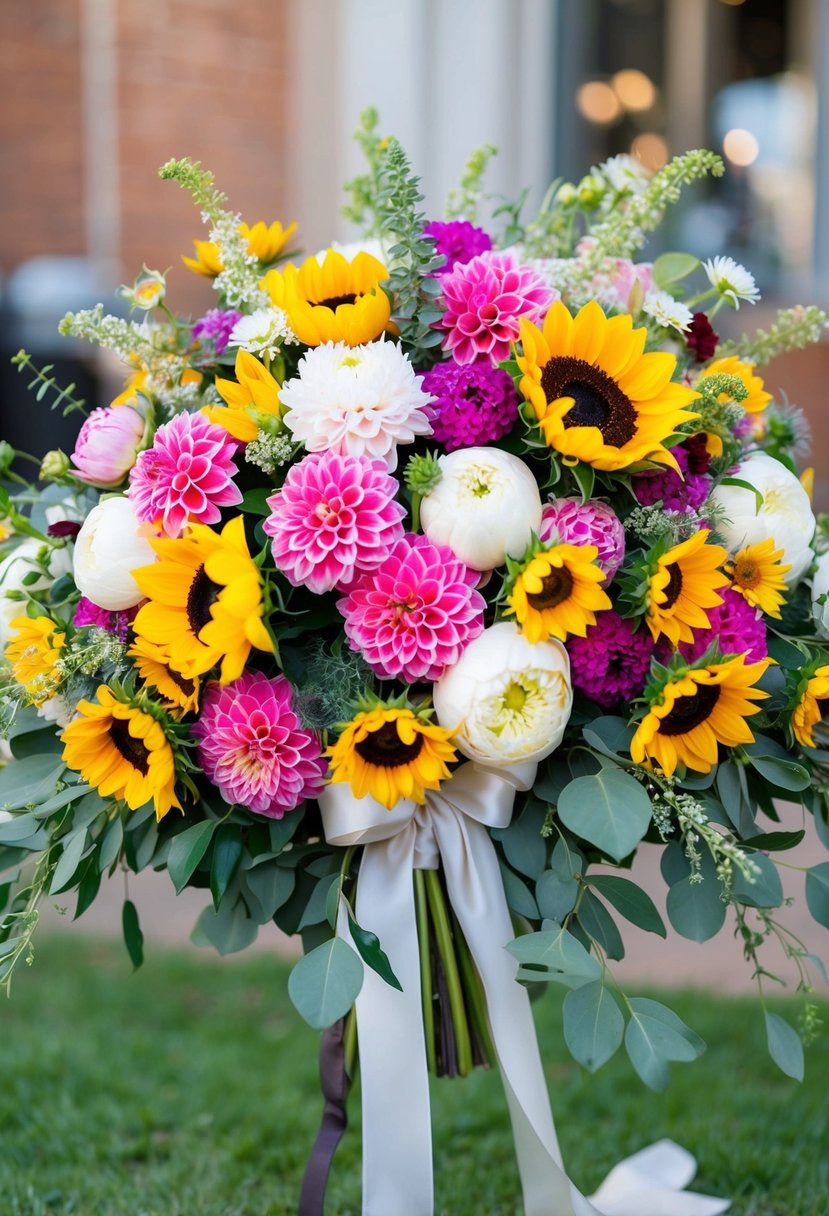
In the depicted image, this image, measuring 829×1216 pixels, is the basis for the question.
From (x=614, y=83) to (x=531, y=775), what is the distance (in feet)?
14.9

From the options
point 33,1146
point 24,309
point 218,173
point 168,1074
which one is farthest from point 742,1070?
point 24,309

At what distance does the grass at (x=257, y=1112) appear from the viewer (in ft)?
6.31

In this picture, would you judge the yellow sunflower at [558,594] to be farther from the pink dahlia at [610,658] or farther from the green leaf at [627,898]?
the green leaf at [627,898]

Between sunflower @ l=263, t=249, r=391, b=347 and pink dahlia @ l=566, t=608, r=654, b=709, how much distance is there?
37 centimetres

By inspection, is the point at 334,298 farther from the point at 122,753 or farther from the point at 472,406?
the point at 122,753

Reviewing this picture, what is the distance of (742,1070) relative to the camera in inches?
99.6

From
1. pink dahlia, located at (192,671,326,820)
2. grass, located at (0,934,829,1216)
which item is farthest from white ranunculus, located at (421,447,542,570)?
grass, located at (0,934,829,1216)

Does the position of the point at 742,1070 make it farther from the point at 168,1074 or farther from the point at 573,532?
the point at 573,532

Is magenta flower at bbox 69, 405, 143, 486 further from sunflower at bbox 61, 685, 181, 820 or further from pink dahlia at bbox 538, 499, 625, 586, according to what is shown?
pink dahlia at bbox 538, 499, 625, 586

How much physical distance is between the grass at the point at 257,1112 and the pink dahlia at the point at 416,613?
3.52 ft

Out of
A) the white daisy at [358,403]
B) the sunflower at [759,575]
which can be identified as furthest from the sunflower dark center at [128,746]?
the sunflower at [759,575]

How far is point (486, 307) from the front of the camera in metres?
1.25

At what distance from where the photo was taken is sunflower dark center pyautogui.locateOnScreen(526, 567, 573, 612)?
114 cm

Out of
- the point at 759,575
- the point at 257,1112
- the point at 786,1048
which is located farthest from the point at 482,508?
the point at 257,1112
